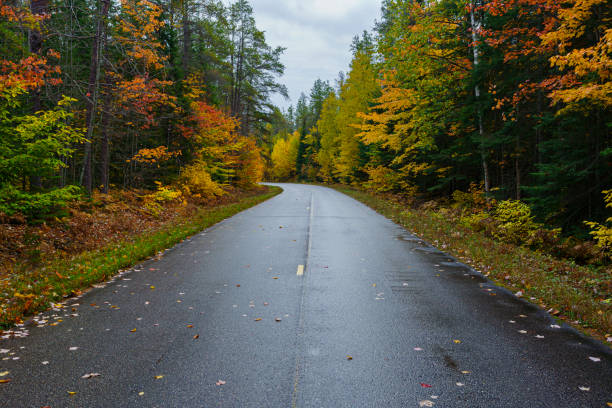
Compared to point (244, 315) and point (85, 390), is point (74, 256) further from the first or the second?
point (85, 390)

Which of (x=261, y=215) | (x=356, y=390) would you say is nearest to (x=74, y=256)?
(x=356, y=390)

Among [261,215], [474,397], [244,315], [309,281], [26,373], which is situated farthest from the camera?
[261,215]

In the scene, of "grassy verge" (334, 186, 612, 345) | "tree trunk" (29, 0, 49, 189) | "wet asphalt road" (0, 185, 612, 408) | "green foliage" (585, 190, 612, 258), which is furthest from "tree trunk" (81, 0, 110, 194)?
"green foliage" (585, 190, 612, 258)

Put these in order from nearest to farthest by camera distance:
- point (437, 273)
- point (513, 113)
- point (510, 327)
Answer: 1. point (510, 327)
2. point (437, 273)
3. point (513, 113)

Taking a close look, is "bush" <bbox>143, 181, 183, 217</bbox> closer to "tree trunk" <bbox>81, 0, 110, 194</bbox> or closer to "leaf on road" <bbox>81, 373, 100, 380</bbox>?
"tree trunk" <bbox>81, 0, 110, 194</bbox>

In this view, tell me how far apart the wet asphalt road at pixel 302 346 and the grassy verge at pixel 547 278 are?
0.40 metres

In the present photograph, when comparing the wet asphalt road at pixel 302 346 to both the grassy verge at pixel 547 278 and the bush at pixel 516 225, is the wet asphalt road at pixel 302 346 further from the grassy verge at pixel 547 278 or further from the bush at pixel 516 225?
the bush at pixel 516 225

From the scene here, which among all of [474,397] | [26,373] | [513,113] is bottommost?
[26,373]

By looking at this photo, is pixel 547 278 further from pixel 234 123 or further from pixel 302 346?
pixel 234 123

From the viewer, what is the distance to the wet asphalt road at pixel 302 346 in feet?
11.1

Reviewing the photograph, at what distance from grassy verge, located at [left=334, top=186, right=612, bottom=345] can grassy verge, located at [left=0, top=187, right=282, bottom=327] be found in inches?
311

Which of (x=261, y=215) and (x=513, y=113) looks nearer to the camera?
(x=513, y=113)

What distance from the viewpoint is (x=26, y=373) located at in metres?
3.72

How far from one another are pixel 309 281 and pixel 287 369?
11.0 ft
